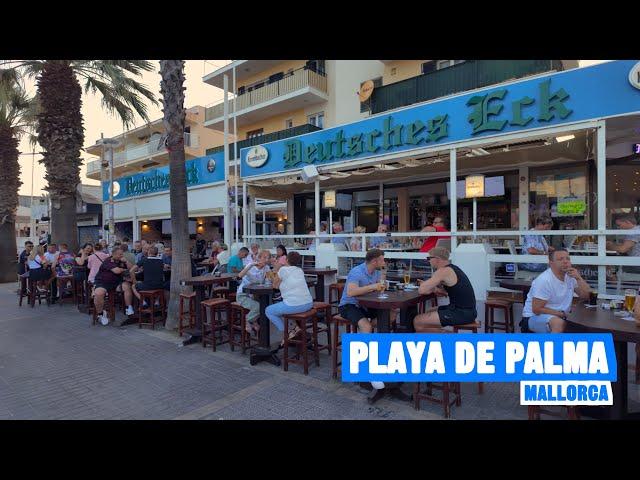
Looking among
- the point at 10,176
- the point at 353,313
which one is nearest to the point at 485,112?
the point at 353,313

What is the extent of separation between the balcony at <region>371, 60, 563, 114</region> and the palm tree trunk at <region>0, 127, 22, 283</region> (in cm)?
1611

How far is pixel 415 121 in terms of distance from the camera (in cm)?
977

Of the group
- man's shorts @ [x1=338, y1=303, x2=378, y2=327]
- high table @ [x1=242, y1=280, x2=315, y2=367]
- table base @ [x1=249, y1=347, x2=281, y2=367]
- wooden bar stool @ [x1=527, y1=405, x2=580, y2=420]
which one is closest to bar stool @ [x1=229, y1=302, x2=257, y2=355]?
high table @ [x1=242, y1=280, x2=315, y2=367]

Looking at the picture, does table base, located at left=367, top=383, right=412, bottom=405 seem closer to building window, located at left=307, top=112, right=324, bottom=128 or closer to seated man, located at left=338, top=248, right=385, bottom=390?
seated man, located at left=338, top=248, right=385, bottom=390

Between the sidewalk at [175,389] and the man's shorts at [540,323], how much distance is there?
2.65 feet

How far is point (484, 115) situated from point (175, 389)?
8.33 metres

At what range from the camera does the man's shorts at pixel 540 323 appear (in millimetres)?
4211

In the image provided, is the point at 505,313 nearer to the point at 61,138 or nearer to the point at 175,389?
the point at 175,389

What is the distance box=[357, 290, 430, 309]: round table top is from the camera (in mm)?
4215
